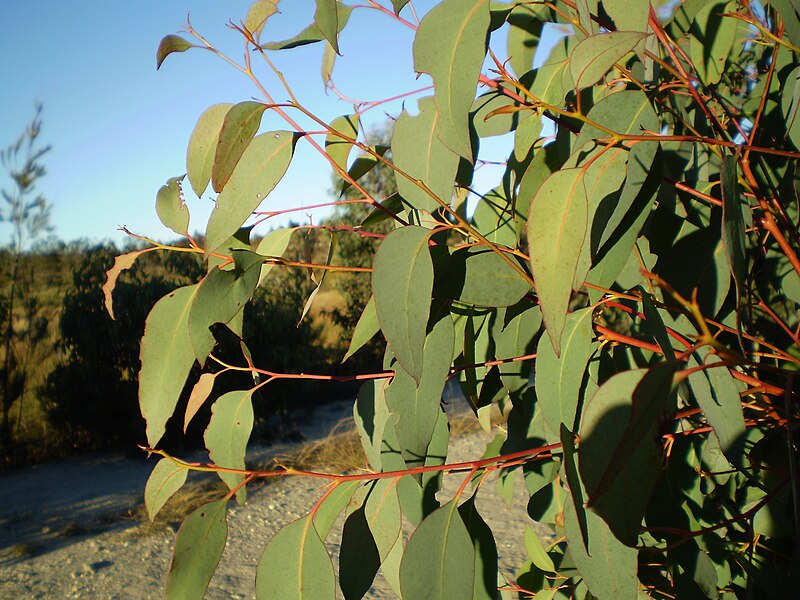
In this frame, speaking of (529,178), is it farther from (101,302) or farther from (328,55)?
(101,302)

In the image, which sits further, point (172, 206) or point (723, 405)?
point (172, 206)

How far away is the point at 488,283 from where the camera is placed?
0.56 meters

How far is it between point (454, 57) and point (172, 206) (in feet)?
1.15

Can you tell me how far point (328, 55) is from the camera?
79 centimetres

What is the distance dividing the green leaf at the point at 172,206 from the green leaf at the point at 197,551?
0.29 meters

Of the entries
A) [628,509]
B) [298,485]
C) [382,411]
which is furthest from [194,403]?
[298,485]

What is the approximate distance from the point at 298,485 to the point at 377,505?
11.5ft

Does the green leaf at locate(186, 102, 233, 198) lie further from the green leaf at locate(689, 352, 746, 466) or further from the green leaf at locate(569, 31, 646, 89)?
the green leaf at locate(689, 352, 746, 466)

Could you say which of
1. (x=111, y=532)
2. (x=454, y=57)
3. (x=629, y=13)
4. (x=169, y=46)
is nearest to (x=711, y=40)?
(x=629, y=13)

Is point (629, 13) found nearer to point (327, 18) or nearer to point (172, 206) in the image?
point (327, 18)

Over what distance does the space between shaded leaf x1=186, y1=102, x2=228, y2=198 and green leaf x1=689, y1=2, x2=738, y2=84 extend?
47cm

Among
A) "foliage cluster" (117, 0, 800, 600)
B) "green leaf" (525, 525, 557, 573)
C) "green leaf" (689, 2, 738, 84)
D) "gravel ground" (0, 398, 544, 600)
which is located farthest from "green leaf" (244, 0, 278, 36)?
"gravel ground" (0, 398, 544, 600)

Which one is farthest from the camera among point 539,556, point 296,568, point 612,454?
point 539,556

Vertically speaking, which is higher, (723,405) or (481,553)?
(723,405)
